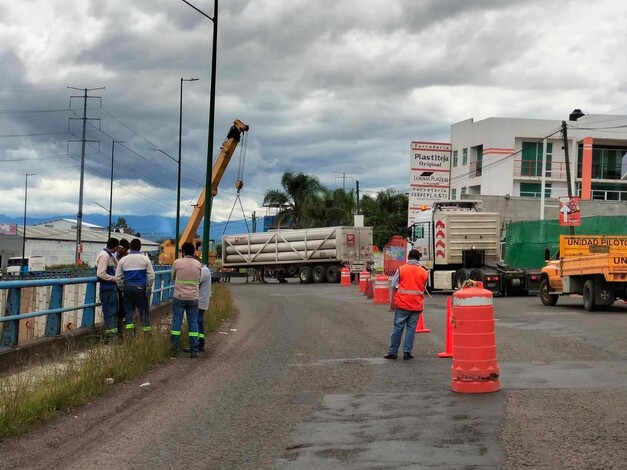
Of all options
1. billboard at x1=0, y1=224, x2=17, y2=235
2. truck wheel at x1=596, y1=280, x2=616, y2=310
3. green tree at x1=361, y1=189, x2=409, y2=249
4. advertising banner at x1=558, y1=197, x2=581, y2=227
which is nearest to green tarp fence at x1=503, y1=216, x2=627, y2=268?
advertising banner at x1=558, y1=197, x2=581, y2=227

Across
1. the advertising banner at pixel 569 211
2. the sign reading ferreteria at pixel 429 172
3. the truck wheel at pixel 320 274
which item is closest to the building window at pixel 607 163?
the truck wheel at pixel 320 274

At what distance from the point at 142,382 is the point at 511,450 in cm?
559

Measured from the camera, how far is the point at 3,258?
91.3 metres

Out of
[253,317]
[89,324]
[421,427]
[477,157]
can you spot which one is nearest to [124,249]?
[89,324]

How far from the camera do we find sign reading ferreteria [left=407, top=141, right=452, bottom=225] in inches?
1529

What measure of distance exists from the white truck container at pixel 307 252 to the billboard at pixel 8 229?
2349 inches

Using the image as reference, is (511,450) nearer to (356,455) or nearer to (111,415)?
(356,455)

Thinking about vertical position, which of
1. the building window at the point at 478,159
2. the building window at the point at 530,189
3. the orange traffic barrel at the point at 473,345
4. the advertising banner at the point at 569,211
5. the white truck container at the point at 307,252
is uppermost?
the building window at the point at 478,159

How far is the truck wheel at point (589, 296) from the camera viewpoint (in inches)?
875

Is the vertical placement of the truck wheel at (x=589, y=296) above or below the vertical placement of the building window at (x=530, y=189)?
below

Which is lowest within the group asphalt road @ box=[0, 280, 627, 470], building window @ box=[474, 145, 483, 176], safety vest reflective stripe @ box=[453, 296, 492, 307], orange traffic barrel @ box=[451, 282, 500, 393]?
asphalt road @ box=[0, 280, 627, 470]

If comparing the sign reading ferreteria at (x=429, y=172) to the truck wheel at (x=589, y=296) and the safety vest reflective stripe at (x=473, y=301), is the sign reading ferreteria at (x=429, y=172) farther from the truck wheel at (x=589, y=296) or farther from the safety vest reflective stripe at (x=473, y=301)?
the safety vest reflective stripe at (x=473, y=301)

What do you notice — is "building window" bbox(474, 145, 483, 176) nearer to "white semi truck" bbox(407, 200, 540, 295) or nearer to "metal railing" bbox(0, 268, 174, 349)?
"white semi truck" bbox(407, 200, 540, 295)

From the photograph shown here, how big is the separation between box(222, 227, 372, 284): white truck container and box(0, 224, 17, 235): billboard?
59.7 meters
